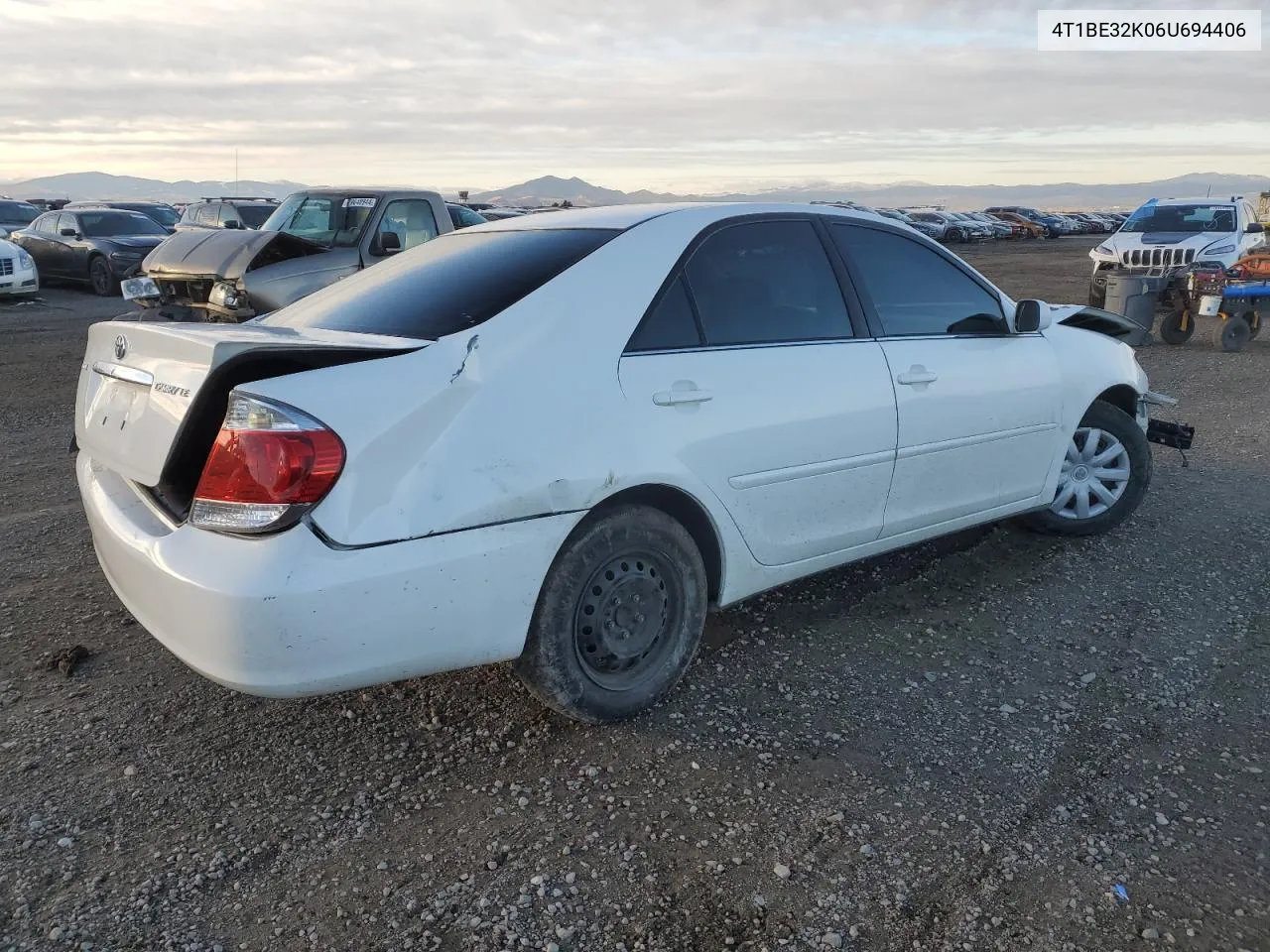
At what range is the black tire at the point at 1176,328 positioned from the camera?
1319cm

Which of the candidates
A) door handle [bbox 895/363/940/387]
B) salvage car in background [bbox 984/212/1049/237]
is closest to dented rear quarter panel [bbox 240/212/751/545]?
door handle [bbox 895/363/940/387]

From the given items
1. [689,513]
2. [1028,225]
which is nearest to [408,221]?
[689,513]

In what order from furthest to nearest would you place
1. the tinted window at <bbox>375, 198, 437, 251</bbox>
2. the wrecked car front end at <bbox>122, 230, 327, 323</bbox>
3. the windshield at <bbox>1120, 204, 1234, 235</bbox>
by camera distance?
the windshield at <bbox>1120, 204, 1234, 235</bbox> → the tinted window at <bbox>375, 198, 437, 251</bbox> → the wrecked car front end at <bbox>122, 230, 327, 323</bbox>

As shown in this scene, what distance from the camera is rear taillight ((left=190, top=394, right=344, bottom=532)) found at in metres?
2.60

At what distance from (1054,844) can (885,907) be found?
1.83ft

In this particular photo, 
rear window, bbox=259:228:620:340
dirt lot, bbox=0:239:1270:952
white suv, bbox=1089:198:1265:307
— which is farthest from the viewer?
white suv, bbox=1089:198:1265:307

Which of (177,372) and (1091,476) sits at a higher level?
(177,372)

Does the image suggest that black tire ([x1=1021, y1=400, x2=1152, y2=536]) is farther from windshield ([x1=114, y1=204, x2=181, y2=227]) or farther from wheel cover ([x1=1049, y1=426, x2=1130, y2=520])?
windshield ([x1=114, y1=204, x2=181, y2=227])

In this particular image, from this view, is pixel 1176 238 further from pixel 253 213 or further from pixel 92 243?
pixel 92 243

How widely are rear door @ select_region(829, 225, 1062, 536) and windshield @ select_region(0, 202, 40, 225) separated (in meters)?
25.7

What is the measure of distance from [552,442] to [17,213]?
27.1m

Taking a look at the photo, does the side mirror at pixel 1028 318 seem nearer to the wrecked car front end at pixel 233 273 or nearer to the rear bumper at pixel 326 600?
the rear bumper at pixel 326 600

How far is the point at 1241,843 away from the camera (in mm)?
2740

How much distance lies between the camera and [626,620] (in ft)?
10.7
